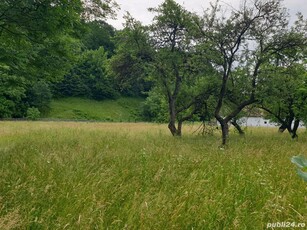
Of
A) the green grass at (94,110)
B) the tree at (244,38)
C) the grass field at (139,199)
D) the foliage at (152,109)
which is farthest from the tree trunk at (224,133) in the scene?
the green grass at (94,110)

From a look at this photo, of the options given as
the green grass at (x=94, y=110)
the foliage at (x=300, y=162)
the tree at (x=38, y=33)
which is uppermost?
the tree at (x=38, y=33)

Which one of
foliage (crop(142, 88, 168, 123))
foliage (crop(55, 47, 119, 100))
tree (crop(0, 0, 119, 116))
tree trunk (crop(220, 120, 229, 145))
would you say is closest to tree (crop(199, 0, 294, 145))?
tree trunk (crop(220, 120, 229, 145))

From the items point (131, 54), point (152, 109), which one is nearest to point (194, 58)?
point (131, 54)

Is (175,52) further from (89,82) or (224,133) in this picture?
(89,82)

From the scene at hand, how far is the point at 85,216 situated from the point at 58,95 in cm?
7725

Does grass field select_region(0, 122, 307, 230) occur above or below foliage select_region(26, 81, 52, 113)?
above

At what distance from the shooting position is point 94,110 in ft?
222

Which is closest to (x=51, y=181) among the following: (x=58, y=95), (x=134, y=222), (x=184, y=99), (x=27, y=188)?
(x=27, y=188)

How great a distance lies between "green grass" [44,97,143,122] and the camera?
6138cm

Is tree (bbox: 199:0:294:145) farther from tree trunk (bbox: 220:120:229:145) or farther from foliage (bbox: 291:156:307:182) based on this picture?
foliage (bbox: 291:156:307:182)

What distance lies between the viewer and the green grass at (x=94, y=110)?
201 feet

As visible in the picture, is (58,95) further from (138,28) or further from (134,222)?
(134,222)

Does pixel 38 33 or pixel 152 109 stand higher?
pixel 38 33

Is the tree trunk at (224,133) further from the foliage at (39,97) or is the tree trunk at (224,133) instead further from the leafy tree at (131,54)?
the foliage at (39,97)
